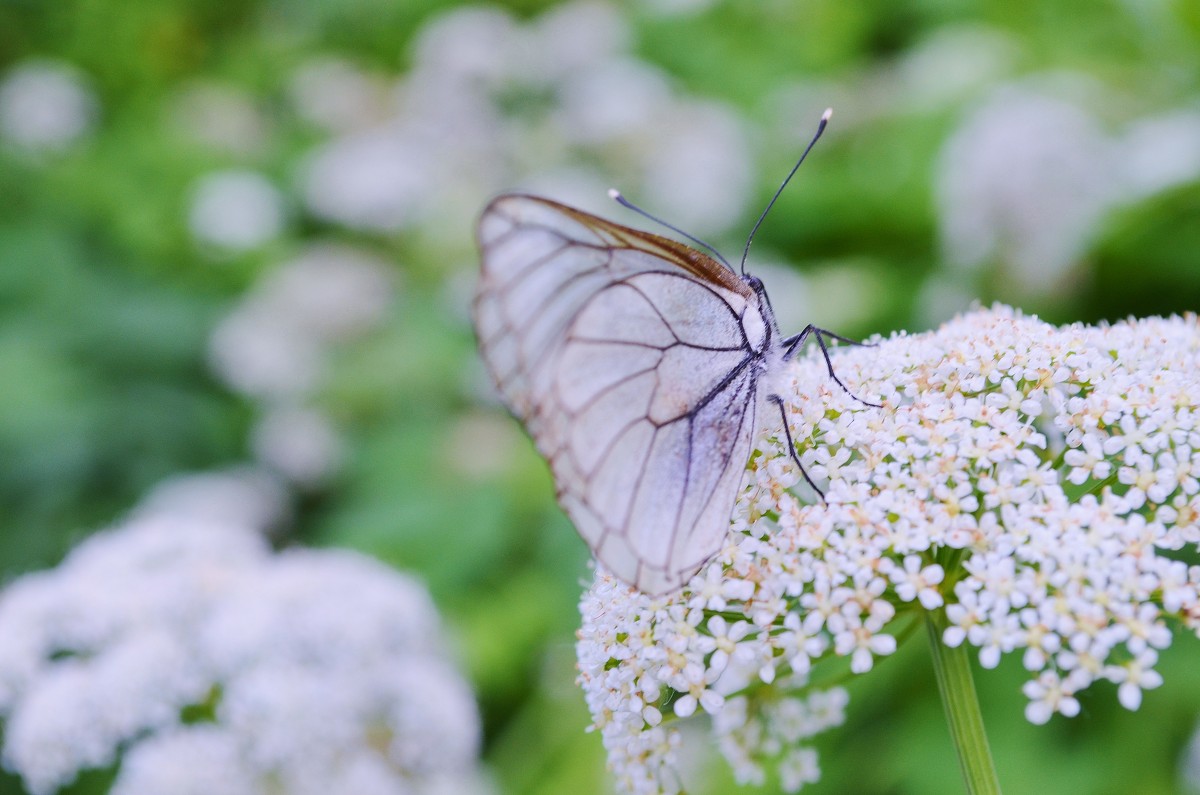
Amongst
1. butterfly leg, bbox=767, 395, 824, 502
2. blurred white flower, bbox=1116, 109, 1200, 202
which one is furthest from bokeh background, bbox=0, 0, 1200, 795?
butterfly leg, bbox=767, 395, 824, 502

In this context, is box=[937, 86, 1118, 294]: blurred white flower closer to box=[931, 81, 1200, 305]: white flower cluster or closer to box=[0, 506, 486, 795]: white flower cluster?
box=[931, 81, 1200, 305]: white flower cluster

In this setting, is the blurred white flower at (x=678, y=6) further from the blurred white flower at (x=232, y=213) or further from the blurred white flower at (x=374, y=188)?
the blurred white flower at (x=232, y=213)

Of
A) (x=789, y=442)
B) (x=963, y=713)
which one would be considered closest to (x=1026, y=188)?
(x=789, y=442)

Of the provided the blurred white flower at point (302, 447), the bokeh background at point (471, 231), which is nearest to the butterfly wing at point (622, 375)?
the bokeh background at point (471, 231)

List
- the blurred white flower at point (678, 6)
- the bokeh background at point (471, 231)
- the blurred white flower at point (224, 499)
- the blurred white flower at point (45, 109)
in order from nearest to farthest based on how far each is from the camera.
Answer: the bokeh background at point (471, 231) < the blurred white flower at point (224, 499) < the blurred white flower at point (45, 109) < the blurred white flower at point (678, 6)

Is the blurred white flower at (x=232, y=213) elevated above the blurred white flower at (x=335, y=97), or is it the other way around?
the blurred white flower at (x=335, y=97)

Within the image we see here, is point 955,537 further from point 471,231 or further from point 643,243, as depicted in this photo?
point 471,231

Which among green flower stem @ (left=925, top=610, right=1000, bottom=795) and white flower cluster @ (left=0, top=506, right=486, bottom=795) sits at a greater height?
white flower cluster @ (left=0, top=506, right=486, bottom=795)
